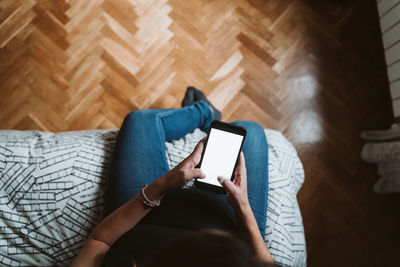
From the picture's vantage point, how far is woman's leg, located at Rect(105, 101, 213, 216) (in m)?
0.76

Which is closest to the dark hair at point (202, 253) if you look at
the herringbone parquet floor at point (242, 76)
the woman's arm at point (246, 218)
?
the woman's arm at point (246, 218)

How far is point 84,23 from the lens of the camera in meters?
1.30

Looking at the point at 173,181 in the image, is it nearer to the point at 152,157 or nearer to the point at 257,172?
the point at 152,157

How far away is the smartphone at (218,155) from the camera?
74 cm

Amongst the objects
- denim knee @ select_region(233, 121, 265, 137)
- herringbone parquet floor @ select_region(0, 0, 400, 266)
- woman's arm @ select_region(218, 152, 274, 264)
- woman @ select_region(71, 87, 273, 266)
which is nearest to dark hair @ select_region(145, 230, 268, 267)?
woman @ select_region(71, 87, 273, 266)

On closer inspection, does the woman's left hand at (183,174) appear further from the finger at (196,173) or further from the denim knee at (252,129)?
the denim knee at (252,129)

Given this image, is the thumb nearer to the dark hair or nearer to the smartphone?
the smartphone

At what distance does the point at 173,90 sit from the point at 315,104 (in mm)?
778

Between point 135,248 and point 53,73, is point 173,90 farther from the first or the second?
point 135,248

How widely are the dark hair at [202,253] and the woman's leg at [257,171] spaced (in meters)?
0.41

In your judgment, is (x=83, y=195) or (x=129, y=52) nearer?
(x=83, y=195)

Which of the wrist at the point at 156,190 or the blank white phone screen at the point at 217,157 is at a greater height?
the wrist at the point at 156,190

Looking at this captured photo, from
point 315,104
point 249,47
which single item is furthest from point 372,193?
point 249,47

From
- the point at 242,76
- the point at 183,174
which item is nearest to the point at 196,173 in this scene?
the point at 183,174
